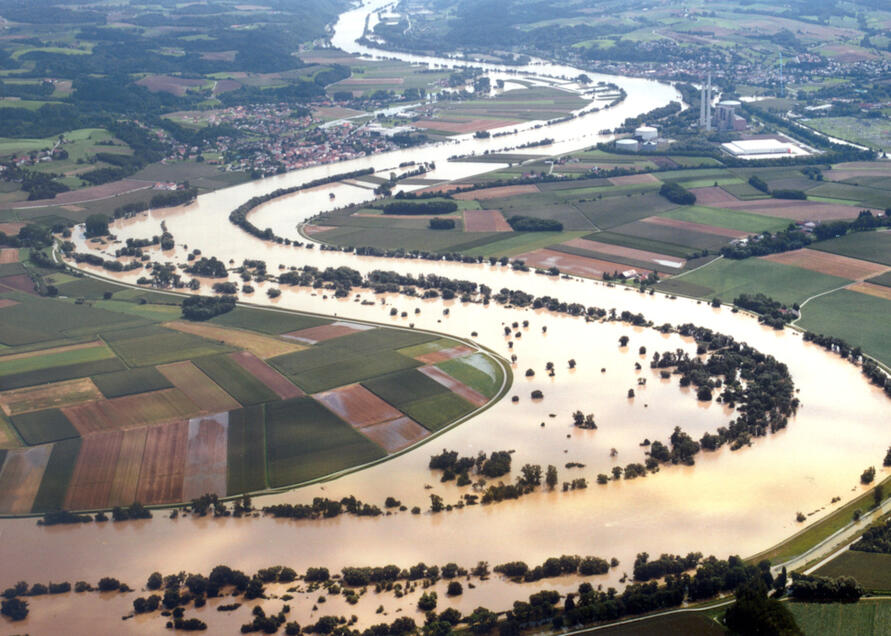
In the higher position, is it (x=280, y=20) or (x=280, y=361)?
(x=280, y=20)

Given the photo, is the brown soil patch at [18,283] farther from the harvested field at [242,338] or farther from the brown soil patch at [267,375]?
Answer: the brown soil patch at [267,375]

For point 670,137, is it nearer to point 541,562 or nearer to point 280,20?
point 541,562

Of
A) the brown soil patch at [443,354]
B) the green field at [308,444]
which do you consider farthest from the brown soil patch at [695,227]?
the green field at [308,444]

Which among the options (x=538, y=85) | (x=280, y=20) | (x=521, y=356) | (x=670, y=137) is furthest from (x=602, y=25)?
(x=521, y=356)

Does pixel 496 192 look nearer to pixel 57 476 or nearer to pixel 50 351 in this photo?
pixel 50 351

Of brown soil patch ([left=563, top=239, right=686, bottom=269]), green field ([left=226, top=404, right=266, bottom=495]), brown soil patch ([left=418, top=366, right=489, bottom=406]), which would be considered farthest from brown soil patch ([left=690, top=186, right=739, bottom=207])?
green field ([left=226, top=404, right=266, bottom=495])

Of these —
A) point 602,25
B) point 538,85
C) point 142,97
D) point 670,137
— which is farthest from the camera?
point 602,25

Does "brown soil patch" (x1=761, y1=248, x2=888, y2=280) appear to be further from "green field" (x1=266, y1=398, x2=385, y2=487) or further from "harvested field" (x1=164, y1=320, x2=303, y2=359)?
"green field" (x1=266, y1=398, x2=385, y2=487)
